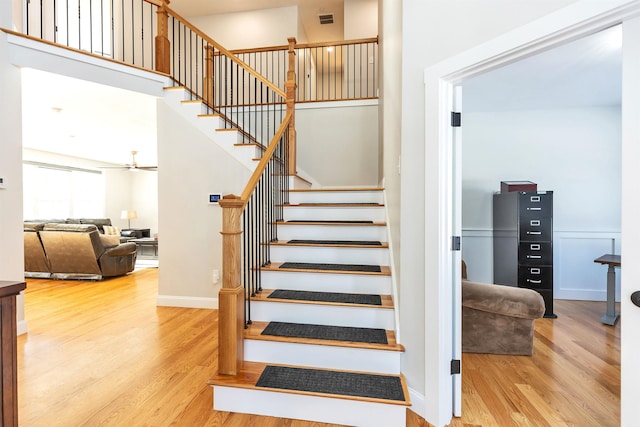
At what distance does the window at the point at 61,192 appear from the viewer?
753 centimetres

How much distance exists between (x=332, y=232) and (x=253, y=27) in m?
4.74

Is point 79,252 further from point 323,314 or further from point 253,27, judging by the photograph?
point 253,27

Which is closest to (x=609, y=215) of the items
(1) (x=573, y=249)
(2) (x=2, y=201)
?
(1) (x=573, y=249)

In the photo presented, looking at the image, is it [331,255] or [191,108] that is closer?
[331,255]

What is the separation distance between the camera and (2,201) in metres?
2.86

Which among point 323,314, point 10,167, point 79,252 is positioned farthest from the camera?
point 79,252

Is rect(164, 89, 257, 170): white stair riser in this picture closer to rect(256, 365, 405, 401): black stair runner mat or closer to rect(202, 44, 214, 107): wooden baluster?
rect(202, 44, 214, 107): wooden baluster

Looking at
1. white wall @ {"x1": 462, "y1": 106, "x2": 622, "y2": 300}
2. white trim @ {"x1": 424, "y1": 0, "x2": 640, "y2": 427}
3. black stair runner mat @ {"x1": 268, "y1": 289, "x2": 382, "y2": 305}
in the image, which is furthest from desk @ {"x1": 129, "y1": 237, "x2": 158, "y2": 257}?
white trim @ {"x1": 424, "y1": 0, "x2": 640, "y2": 427}

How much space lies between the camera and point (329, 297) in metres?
2.36

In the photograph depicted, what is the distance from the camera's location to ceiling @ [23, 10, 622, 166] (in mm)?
2805

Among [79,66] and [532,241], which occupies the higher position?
[79,66]

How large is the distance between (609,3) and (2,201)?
4.44m

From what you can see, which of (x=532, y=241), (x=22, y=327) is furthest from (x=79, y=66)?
(x=532, y=241)

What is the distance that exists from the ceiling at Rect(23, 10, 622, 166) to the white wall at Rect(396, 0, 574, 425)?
1.51m
